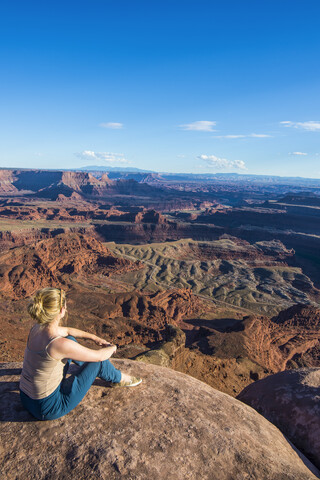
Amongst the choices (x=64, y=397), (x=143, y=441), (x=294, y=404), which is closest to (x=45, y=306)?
(x=64, y=397)

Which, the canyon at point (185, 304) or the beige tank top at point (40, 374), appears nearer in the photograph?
the beige tank top at point (40, 374)

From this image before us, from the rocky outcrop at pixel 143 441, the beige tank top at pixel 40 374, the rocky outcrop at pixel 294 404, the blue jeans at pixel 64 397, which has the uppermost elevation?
the beige tank top at pixel 40 374

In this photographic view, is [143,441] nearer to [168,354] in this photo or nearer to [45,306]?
[45,306]

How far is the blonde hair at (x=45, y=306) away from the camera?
4.12 m

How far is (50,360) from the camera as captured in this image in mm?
4242

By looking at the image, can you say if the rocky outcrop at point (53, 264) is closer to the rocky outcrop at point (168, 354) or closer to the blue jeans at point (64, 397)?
the rocky outcrop at point (168, 354)

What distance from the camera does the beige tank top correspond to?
13.9 feet

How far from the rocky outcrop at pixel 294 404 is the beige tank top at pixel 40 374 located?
5992mm

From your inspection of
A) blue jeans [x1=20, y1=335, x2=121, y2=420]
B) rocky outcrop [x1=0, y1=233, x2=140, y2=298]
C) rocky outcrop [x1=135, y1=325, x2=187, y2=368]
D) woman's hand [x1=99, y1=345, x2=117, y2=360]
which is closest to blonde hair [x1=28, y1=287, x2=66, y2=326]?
blue jeans [x1=20, y1=335, x2=121, y2=420]

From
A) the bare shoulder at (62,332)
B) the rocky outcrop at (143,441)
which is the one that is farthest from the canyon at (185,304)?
the bare shoulder at (62,332)

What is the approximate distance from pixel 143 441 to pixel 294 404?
15.9 feet

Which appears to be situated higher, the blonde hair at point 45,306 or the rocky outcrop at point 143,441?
the blonde hair at point 45,306

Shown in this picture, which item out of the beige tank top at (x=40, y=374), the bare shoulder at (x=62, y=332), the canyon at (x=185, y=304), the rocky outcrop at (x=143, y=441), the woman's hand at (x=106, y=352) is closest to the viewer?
the rocky outcrop at (x=143, y=441)

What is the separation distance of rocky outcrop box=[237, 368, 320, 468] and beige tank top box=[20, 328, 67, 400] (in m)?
5.99
